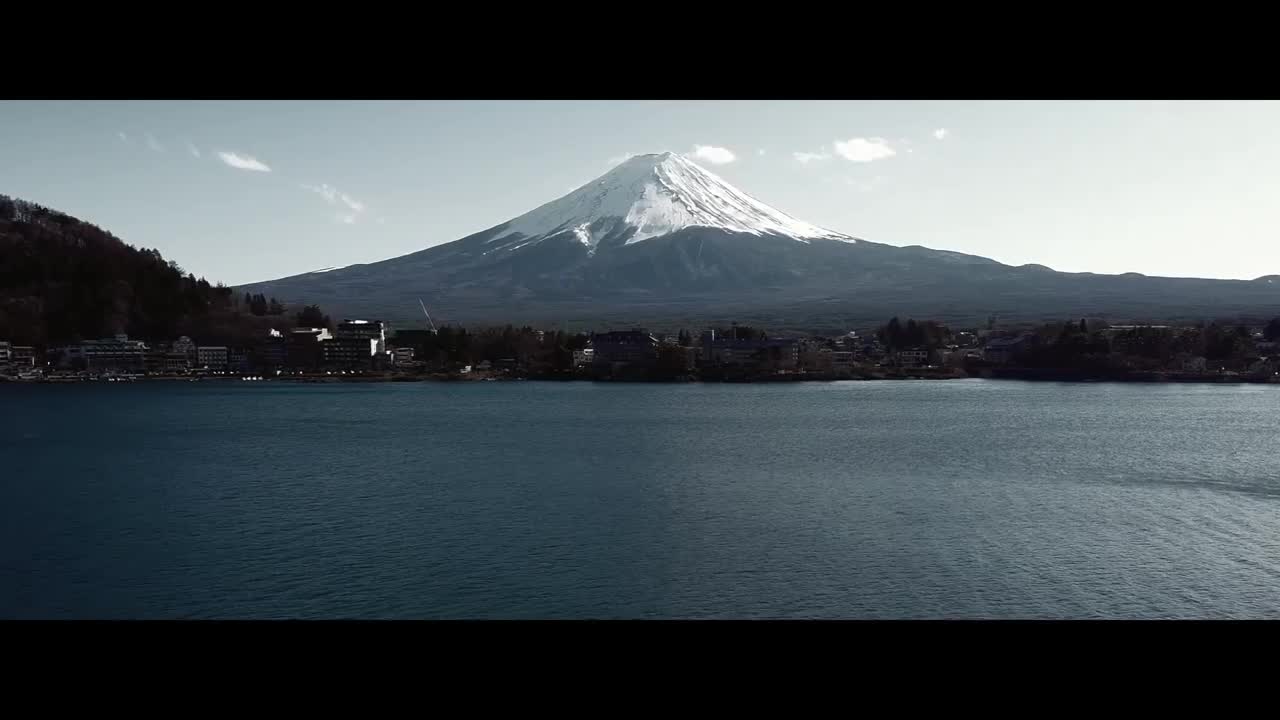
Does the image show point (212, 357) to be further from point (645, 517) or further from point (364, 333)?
point (645, 517)

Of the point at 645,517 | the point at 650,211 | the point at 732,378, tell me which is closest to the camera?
the point at 645,517

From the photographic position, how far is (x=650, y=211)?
71.1 metres

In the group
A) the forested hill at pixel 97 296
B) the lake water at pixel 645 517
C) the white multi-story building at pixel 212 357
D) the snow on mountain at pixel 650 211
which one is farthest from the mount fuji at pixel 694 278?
the lake water at pixel 645 517

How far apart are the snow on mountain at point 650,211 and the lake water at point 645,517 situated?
54118mm

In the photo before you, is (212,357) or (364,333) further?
(364,333)

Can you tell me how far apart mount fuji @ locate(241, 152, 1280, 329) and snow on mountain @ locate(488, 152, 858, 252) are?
11cm

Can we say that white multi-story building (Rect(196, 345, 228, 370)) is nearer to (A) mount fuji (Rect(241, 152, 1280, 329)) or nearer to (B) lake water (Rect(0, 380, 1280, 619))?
(B) lake water (Rect(0, 380, 1280, 619))

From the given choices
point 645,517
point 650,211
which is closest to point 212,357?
point 645,517

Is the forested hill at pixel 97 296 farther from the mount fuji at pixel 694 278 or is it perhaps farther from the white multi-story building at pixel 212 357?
the mount fuji at pixel 694 278

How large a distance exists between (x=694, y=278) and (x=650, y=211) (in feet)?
37.5

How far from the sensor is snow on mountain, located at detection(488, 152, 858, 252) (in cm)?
6844

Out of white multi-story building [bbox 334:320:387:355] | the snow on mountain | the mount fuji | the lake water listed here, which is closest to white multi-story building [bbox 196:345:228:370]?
white multi-story building [bbox 334:320:387:355]

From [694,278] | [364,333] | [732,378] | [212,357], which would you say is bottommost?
[732,378]
